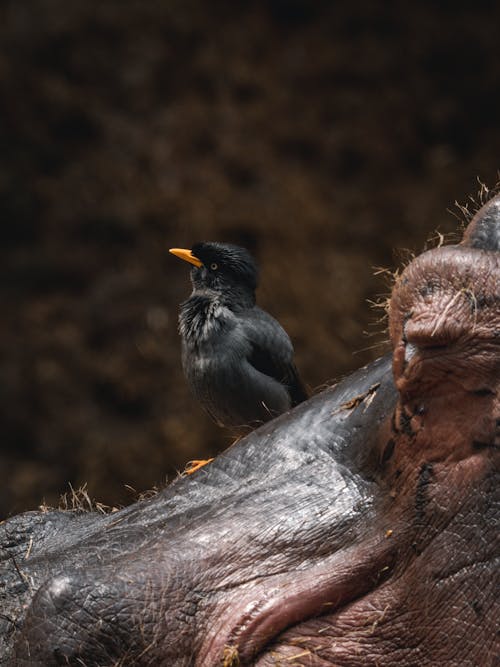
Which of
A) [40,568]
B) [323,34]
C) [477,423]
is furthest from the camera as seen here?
[323,34]

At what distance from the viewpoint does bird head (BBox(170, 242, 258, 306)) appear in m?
3.63

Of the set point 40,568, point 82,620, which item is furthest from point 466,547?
point 40,568

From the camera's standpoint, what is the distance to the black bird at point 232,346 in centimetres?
349

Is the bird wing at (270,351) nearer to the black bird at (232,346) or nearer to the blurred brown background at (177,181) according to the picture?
the black bird at (232,346)

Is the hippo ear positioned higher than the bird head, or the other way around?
the hippo ear

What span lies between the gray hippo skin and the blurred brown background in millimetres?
3849

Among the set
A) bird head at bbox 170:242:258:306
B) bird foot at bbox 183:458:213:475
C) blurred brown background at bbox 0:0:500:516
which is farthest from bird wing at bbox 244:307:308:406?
blurred brown background at bbox 0:0:500:516

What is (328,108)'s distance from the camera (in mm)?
5648

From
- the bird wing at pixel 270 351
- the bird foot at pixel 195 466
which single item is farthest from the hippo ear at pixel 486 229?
the bird wing at pixel 270 351

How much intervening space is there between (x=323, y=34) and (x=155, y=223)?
128 centimetres

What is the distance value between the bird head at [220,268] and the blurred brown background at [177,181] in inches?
73.0

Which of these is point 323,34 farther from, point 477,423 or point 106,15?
point 477,423

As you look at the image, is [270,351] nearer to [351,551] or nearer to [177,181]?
[351,551]

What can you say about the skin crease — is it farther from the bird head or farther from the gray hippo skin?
the bird head
